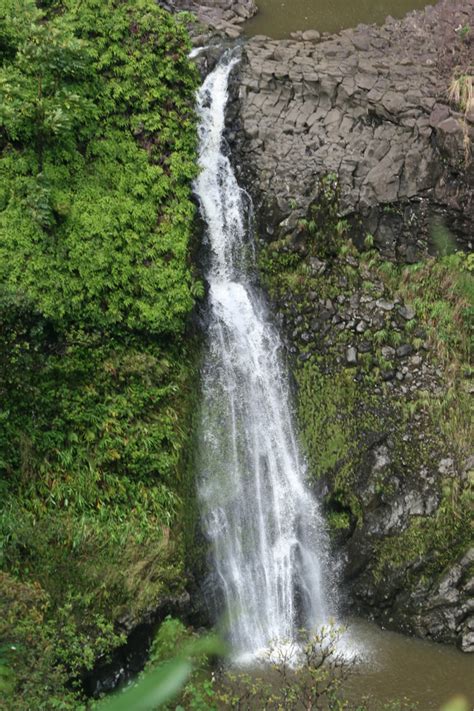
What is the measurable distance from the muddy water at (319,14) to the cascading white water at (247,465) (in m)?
4.39

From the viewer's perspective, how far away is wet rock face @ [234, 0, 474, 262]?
11.8 metres

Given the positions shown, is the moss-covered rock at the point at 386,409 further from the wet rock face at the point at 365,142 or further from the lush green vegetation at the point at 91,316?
the lush green vegetation at the point at 91,316

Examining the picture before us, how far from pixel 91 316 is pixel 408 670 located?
650 cm

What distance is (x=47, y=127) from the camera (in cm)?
975

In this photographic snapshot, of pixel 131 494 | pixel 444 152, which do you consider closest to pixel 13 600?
pixel 131 494

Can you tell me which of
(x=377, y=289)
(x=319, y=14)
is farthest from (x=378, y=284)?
(x=319, y=14)

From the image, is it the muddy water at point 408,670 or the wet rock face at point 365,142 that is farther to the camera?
the wet rock face at point 365,142

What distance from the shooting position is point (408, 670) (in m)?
9.16

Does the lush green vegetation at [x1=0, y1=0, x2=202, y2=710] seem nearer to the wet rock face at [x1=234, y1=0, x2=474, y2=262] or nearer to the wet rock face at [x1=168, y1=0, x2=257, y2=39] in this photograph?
the wet rock face at [x1=234, y1=0, x2=474, y2=262]

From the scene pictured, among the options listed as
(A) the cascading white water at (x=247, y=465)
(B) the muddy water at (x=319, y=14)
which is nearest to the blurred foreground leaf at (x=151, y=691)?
(A) the cascading white water at (x=247, y=465)

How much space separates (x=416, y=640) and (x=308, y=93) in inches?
368

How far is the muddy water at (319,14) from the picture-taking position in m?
14.2

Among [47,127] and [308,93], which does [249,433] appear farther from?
[308,93]

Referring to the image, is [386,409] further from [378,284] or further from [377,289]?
[378,284]
